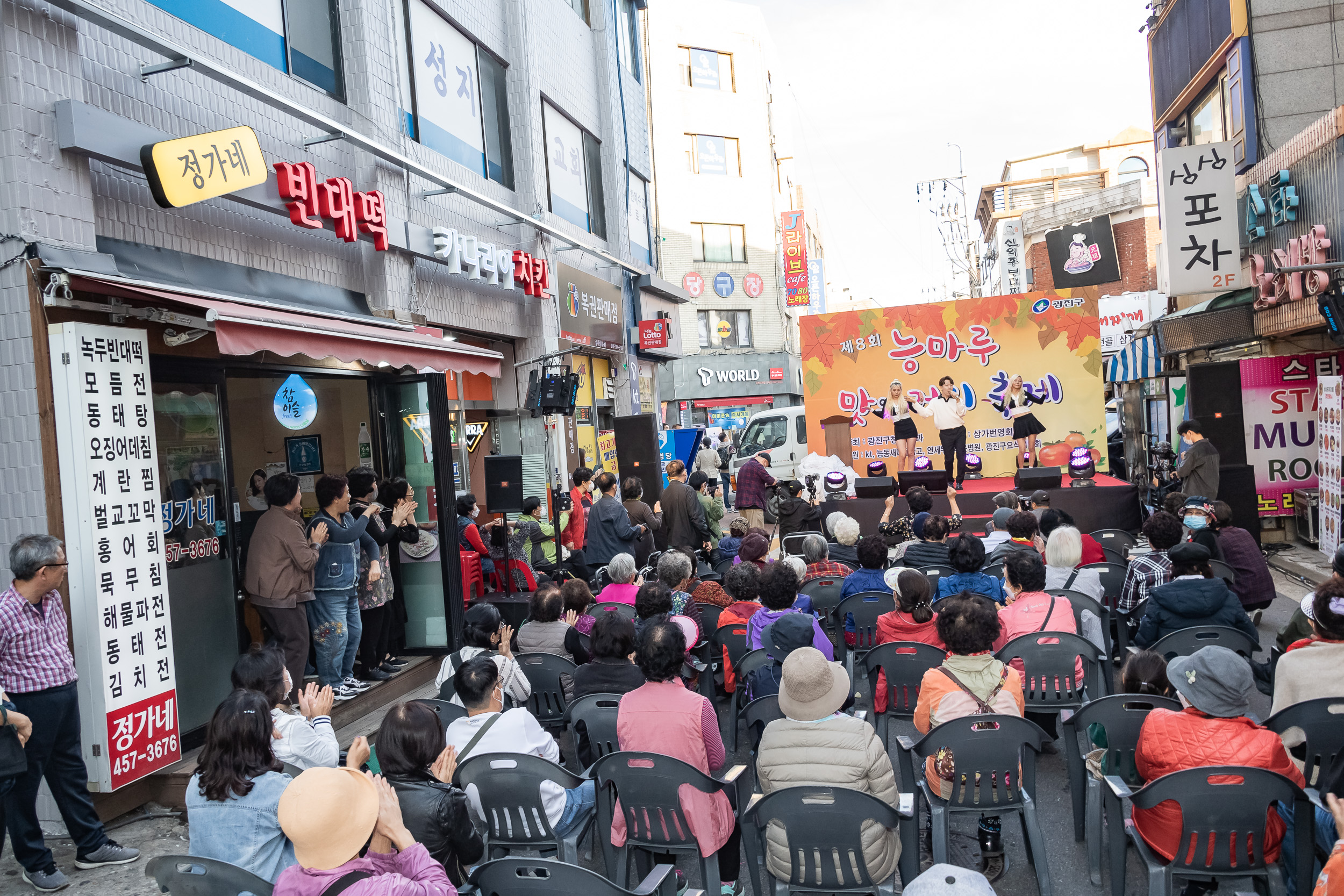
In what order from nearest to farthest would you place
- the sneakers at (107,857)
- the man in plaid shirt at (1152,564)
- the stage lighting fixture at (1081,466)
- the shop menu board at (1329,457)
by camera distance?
the sneakers at (107,857), the man in plaid shirt at (1152,564), the shop menu board at (1329,457), the stage lighting fixture at (1081,466)

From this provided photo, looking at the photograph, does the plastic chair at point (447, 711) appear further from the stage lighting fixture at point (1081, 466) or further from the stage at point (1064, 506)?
the stage lighting fixture at point (1081, 466)

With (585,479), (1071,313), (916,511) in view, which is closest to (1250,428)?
(1071,313)

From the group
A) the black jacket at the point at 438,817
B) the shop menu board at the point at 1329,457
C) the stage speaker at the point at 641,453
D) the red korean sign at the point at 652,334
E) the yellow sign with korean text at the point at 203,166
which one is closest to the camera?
the black jacket at the point at 438,817

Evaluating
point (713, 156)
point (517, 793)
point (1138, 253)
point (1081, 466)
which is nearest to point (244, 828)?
point (517, 793)

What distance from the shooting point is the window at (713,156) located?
31156 millimetres

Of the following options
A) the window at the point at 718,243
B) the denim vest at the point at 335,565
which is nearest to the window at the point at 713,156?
the window at the point at 718,243

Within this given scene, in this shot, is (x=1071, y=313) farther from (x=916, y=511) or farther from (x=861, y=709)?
(x=861, y=709)

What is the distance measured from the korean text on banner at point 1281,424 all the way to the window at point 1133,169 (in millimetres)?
27755

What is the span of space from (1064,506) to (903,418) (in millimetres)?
3996

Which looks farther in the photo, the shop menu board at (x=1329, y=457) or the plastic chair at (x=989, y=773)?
the shop menu board at (x=1329, y=457)

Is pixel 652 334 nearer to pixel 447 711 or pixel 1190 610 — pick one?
pixel 1190 610

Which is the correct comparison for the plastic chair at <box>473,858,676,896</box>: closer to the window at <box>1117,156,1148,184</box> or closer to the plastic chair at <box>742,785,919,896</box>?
the plastic chair at <box>742,785,919,896</box>

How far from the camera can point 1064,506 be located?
12.0 metres

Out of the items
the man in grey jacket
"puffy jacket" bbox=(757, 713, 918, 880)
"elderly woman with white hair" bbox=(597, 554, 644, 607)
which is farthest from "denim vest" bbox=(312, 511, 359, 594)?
"puffy jacket" bbox=(757, 713, 918, 880)
